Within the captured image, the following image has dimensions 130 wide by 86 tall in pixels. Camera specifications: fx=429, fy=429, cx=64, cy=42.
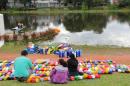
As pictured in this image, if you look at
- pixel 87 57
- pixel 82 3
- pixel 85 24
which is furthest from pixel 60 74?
pixel 82 3

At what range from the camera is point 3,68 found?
56.1 ft

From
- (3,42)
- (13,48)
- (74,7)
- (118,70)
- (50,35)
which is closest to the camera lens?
(118,70)

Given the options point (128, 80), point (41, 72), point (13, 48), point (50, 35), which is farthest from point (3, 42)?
point (128, 80)

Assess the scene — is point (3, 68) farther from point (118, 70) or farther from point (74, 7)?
point (74, 7)

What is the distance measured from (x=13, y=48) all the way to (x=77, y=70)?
11698mm

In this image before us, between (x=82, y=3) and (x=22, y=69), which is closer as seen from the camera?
(x=22, y=69)

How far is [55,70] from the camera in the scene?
567 inches

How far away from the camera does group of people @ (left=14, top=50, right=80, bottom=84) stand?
14359 mm

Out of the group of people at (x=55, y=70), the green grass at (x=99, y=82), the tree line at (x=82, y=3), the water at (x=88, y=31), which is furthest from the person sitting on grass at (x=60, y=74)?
the tree line at (x=82, y=3)

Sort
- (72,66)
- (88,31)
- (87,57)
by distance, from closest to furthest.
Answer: (72,66)
(87,57)
(88,31)

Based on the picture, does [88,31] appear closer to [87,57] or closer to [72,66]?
[87,57]

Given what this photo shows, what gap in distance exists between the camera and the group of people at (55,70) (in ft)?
47.1

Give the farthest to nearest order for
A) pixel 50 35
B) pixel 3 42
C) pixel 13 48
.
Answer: pixel 50 35 → pixel 3 42 → pixel 13 48

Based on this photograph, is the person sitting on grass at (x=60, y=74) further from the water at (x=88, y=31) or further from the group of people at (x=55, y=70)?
the water at (x=88, y=31)
